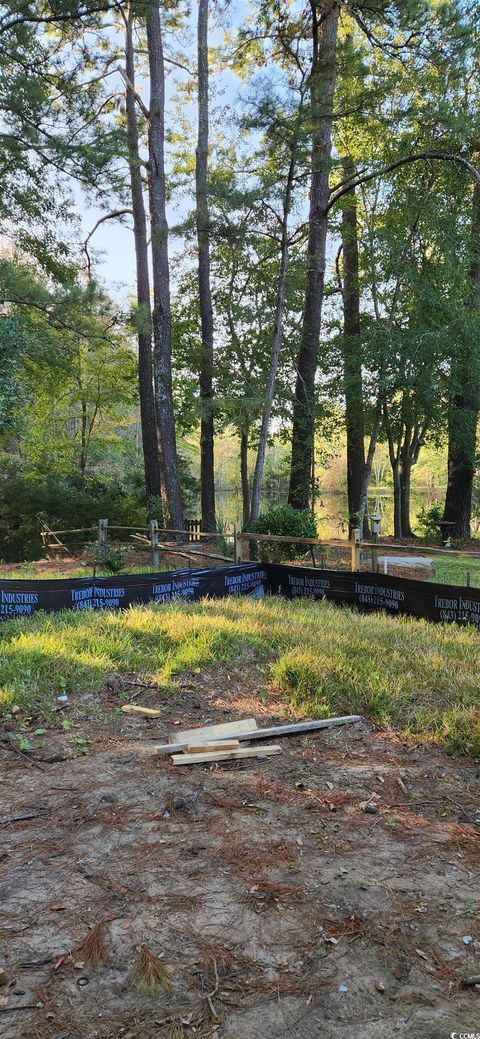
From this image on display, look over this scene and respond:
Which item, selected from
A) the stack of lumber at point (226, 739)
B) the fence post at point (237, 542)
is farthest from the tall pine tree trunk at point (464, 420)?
the stack of lumber at point (226, 739)

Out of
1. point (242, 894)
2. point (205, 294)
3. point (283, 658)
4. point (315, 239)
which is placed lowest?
point (242, 894)

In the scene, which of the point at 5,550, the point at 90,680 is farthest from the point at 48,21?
the point at 5,550

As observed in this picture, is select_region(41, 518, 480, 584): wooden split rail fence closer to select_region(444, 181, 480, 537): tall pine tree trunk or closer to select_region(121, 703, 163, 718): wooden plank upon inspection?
select_region(444, 181, 480, 537): tall pine tree trunk

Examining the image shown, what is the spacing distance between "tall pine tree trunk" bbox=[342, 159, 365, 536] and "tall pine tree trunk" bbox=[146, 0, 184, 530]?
14.0ft

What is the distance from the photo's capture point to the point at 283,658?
539 centimetres

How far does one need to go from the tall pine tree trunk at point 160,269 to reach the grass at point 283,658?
6.45 m

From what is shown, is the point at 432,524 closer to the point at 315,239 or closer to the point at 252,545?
the point at 252,545

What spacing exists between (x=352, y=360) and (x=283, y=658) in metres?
9.75

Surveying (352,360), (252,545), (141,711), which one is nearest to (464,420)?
(352,360)

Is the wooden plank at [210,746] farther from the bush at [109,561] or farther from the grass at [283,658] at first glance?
the bush at [109,561]

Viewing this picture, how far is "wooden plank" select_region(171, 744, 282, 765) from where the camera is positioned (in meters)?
3.84

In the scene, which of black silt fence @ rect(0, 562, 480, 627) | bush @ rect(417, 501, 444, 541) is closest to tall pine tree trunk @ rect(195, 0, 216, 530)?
bush @ rect(417, 501, 444, 541)

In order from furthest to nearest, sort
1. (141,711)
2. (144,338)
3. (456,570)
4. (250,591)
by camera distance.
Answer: (144,338)
(456,570)
(250,591)
(141,711)

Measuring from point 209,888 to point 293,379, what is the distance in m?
15.1
